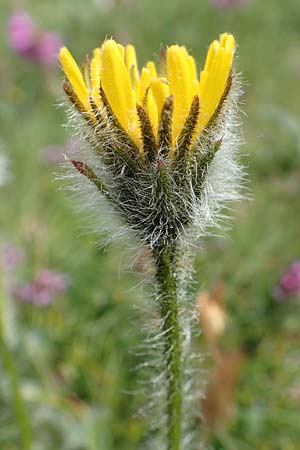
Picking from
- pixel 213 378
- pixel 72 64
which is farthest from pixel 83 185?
pixel 213 378

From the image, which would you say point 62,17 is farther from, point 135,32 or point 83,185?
point 83,185

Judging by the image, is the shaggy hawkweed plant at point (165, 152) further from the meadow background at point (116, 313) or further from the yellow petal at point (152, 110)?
the meadow background at point (116, 313)

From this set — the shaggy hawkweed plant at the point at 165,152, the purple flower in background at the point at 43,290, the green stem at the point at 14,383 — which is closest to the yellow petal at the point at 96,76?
the shaggy hawkweed plant at the point at 165,152

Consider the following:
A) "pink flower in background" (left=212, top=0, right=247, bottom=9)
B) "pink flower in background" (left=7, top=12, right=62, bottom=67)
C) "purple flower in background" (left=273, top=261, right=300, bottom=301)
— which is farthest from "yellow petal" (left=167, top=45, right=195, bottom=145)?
"pink flower in background" (left=212, top=0, right=247, bottom=9)

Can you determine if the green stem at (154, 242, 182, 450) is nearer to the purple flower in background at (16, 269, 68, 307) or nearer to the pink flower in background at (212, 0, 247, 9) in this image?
the purple flower in background at (16, 269, 68, 307)

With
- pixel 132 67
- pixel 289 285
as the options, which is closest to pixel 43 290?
pixel 289 285

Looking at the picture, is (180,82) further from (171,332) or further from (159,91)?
(171,332)
